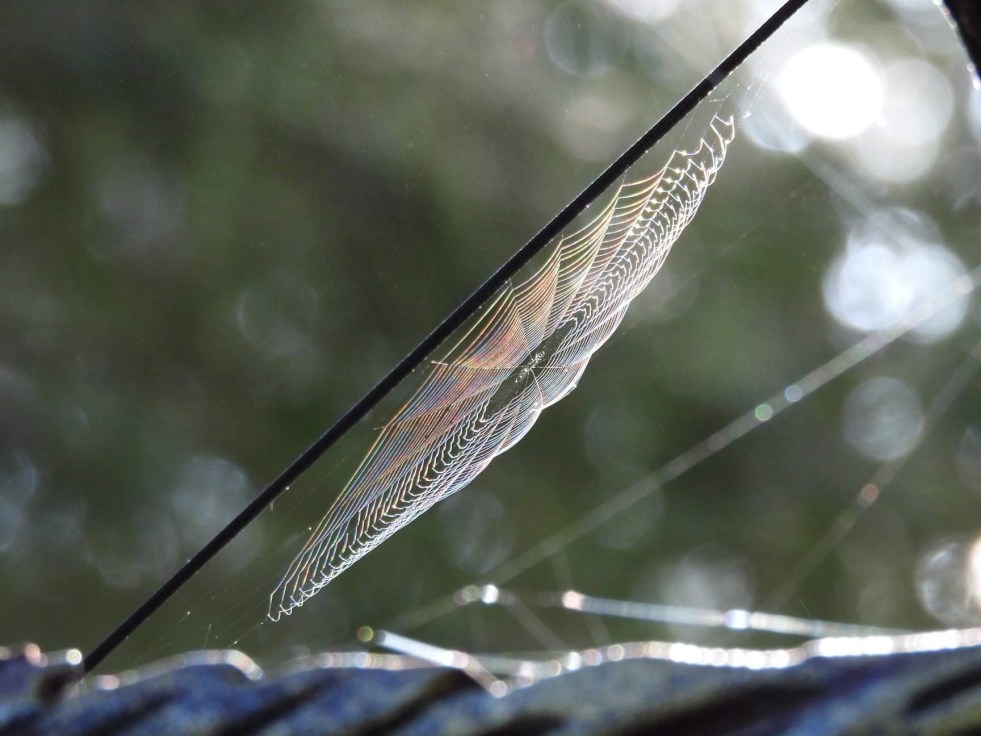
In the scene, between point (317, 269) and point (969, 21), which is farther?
point (317, 269)

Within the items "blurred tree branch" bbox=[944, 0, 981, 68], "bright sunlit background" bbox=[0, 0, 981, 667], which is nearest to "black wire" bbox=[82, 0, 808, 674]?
"blurred tree branch" bbox=[944, 0, 981, 68]

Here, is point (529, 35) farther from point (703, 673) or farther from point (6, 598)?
point (703, 673)

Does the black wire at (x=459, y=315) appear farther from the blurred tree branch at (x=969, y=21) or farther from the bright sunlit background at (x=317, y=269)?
the bright sunlit background at (x=317, y=269)

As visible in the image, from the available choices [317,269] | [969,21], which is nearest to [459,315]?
[969,21]

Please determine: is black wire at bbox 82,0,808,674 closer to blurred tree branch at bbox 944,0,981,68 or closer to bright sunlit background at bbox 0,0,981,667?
blurred tree branch at bbox 944,0,981,68

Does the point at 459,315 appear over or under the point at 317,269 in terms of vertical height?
under

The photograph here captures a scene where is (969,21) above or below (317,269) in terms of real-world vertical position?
below

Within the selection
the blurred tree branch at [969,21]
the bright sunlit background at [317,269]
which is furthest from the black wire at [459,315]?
the bright sunlit background at [317,269]

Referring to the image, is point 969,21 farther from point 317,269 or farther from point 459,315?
point 317,269
